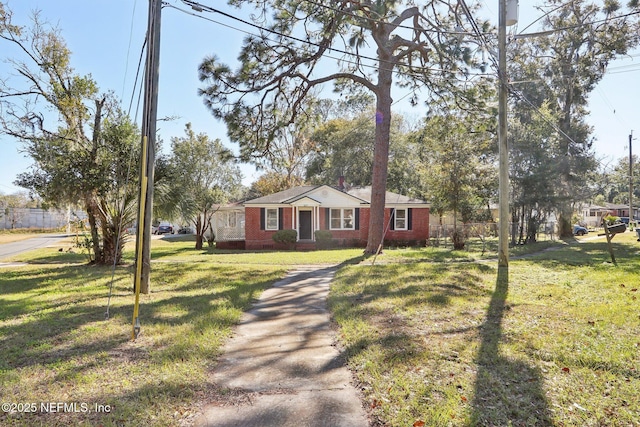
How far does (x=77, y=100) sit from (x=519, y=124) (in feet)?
63.7

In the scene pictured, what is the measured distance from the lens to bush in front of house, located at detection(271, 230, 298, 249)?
819 inches

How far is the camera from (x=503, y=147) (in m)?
9.47

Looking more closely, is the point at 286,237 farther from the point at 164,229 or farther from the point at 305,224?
the point at 164,229

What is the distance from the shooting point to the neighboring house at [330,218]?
71.3 feet

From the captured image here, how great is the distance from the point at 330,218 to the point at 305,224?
1583 mm

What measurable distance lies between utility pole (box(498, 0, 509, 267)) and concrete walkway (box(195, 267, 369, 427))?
5.81 meters

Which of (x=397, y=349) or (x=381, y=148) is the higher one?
(x=381, y=148)

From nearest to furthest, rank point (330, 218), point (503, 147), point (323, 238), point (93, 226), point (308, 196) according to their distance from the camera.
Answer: point (503, 147) < point (93, 226) < point (323, 238) < point (308, 196) < point (330, 218)

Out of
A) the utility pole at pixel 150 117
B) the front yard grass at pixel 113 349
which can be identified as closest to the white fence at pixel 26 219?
the front yard grass at pixel 113 349

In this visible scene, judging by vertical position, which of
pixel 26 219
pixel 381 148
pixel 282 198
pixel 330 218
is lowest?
pixel 330 218

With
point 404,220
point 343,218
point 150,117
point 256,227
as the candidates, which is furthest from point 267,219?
point 150,117

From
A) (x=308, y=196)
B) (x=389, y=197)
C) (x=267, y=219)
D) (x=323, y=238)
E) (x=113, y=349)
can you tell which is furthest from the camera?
(x=389, y=197)

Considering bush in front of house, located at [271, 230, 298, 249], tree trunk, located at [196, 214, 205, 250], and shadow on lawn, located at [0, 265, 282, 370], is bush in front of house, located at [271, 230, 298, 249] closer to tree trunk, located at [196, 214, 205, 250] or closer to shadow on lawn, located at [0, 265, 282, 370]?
tree trunk, located at [196, 214, 205, 250]

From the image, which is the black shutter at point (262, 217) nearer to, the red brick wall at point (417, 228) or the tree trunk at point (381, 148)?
the red brick wall at point (417, 228)
